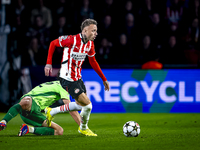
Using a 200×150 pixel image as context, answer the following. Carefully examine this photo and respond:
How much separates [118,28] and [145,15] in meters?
0.94

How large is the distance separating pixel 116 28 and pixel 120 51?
2.87ft

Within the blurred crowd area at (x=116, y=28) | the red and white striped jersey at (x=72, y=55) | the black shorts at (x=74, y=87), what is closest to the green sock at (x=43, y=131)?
the black shorts at (x=74, y=87)

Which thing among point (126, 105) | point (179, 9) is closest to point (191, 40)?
point (179, 9)

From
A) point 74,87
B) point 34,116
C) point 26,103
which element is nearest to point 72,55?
point 74,87

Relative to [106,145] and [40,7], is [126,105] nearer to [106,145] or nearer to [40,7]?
[40,7]

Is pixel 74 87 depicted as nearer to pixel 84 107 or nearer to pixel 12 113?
pixel 84 107

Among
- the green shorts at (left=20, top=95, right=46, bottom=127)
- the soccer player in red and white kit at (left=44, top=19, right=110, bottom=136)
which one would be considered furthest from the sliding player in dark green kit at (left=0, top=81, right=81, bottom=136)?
the soccer player in red and white kit at (left=44, top=19, right=110, bottom=136)

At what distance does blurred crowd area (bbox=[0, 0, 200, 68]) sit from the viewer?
35.1 ft

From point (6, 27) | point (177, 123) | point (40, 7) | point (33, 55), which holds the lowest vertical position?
point (177, 123)

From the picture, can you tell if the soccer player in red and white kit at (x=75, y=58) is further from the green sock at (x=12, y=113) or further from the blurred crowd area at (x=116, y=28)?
the blurred crowd area at (x=116, y=28)

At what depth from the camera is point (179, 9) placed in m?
11.8

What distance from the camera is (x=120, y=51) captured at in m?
10.8

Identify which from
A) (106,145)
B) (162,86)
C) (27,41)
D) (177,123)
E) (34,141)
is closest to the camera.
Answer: (106,145)

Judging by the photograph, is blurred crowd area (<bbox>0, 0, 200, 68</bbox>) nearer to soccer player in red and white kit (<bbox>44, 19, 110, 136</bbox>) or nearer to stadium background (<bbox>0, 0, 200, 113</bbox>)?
stadium background (<bbox>0, 0, 200, 113</bbox>)
